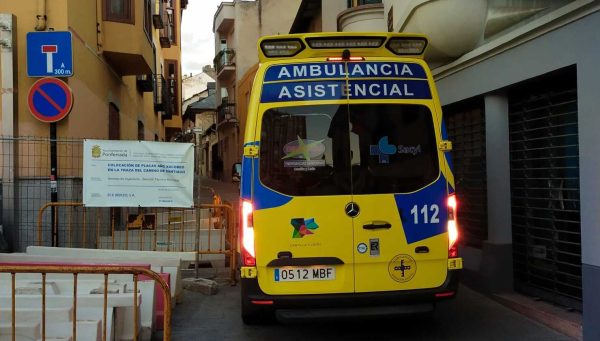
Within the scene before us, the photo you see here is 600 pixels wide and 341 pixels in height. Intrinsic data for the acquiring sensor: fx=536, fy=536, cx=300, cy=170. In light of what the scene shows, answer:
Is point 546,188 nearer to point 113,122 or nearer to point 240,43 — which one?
point 113,122

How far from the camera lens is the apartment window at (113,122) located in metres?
Result: 11.5

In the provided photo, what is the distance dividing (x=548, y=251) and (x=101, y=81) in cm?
844

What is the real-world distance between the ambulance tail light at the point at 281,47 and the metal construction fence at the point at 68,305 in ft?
7.07

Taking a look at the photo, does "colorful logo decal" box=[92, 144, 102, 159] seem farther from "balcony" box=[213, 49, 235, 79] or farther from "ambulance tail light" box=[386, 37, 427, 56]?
"balcony" box=[213, 49, 235, 79]

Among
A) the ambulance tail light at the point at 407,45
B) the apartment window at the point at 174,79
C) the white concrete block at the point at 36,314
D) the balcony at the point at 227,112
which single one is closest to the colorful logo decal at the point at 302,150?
the ambulance tail light at the point at 407,45

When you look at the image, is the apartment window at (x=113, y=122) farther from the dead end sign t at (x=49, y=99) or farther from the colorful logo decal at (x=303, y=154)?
Answer: the colorful logo decal at (x=303, y=154)

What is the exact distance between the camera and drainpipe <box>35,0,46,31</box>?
8.27 meters

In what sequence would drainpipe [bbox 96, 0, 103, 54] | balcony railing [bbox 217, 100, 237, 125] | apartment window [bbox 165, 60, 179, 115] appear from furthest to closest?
balcony railing [bbox 217, 100, 237, 125] < apartment window [bbox 165, 60, 179, 115] < drainpipe [bbox 96, 0, 103, 54]

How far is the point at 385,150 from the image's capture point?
4.57m

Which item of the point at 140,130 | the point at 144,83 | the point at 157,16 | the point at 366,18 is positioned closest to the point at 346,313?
the point at 366,18

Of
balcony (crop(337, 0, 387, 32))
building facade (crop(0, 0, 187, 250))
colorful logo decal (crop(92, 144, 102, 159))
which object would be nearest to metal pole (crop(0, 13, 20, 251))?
building facade (crop(0, 0, 187, 250))

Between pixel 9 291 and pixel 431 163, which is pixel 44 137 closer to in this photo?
pixel 9 291

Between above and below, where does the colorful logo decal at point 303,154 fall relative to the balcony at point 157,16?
→ below

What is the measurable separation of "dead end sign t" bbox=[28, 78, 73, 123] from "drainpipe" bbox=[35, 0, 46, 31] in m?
1.33
